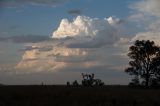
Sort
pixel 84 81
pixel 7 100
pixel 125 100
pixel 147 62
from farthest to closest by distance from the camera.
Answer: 1. pixel 84 81
2. pixel 147 62
3. pixel 125 100
4. pixel 7 100

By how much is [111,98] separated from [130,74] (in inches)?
1844

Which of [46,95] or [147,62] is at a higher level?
[147,62]

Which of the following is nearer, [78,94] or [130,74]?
[78,94]

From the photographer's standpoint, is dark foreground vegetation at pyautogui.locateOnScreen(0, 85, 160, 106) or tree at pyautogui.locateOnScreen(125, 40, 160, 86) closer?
dark foreground vegetation at pyautogui.locateOnScreen(0, 85, 160, 106)

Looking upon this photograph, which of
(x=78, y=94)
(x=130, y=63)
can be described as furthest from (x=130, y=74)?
(x=78, y=94)

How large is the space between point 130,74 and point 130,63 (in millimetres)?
2525

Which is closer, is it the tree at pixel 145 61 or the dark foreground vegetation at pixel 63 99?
the dark foreground vegetation at pixel 63 99

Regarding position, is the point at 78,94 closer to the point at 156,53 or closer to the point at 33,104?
the point at 33,104

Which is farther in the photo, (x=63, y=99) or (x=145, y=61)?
(x=145, y=61)

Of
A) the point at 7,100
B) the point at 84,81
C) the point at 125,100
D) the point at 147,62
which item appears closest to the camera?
→ the point at 7,100

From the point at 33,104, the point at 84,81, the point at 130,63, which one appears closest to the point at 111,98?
the point at 33,104

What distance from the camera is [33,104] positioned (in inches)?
1313

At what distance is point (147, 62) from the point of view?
277 feet

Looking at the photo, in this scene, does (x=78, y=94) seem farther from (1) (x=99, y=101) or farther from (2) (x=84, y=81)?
(2) (x=84, y=81)
